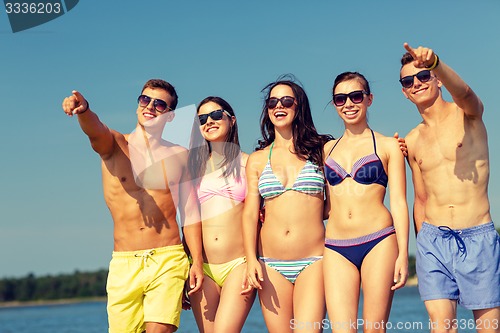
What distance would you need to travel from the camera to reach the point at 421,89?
23.7 feet

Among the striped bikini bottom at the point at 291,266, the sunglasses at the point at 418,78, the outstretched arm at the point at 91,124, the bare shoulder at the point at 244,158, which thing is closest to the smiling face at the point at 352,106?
the sunglasses at the point at 418,78

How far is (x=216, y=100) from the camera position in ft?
26.7

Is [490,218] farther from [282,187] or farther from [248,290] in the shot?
[248,290]

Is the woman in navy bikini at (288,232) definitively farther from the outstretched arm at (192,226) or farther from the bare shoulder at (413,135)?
the bare shoulder at (413,135)

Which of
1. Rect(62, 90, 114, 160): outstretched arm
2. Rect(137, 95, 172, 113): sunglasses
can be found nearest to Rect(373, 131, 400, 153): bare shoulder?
Rect(137, 95, 172, 113): sunglasses

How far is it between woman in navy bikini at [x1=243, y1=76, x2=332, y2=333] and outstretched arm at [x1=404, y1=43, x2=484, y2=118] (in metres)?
1.64

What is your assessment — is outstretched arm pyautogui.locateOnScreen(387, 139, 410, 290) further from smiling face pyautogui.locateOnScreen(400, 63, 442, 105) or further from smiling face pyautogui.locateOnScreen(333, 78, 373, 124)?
smiling face pyautogui.locateOnScreen(400, 63, 442, 105)

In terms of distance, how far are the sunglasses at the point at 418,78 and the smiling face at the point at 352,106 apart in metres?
0.41

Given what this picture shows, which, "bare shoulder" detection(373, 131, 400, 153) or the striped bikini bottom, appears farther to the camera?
the striped bikini bottom

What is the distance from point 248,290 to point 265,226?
72 cm

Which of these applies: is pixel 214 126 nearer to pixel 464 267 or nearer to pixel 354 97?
pixel 354 97

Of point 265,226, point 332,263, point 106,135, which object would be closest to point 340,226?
point 332,263

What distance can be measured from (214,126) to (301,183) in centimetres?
135

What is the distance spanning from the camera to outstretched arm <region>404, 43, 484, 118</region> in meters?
6.29
